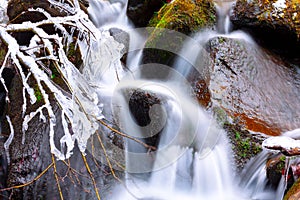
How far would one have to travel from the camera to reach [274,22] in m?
4.40

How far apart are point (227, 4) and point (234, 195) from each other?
3030 mm

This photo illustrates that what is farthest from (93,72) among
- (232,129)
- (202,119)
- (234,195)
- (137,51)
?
(137,51)

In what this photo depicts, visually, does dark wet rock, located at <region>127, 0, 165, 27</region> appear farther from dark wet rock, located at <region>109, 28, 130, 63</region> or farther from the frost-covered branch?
the frost-covered branch

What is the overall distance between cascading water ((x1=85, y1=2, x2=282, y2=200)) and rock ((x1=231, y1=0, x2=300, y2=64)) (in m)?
1.69

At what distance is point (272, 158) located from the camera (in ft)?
10.2

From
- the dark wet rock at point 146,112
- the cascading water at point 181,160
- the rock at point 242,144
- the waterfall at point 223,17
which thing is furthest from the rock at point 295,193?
the waterfall at point 223,17

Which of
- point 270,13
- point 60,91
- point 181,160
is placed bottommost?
point 181,160

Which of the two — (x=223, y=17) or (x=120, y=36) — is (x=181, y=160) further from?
(x=120, y=36)

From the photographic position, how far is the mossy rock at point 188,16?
14.0 feet

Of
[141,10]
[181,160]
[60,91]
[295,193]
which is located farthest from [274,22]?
[60,91]

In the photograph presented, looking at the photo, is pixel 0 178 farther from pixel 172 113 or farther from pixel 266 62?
pixel 266 62

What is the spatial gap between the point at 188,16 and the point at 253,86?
1.31 meters

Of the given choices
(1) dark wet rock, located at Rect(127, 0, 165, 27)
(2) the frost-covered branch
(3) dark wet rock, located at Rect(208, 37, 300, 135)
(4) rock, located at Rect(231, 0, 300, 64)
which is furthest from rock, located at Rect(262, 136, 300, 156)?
(1) dark wet rock, located at Rect(127, 0, 165, 27)

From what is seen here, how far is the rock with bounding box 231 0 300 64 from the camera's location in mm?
4336
